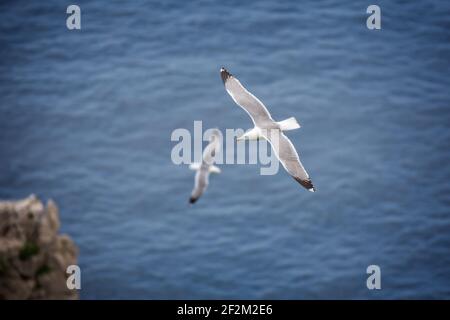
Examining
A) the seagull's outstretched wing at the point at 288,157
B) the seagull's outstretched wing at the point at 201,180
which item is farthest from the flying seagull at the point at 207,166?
the seagull's outstretched wing at the point at 288,157

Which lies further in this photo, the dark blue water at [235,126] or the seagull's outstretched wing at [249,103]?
the dark blue water at [235,126]

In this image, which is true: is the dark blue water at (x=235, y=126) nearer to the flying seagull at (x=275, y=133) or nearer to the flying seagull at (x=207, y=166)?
the flying seagull at (x=207, y=166)

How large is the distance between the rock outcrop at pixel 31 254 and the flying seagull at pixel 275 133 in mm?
6303

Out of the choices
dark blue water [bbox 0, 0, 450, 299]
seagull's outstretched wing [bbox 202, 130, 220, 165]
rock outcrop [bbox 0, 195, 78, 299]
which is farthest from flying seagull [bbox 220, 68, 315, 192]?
dark blue water [bbox 0, 0, 450, 299]

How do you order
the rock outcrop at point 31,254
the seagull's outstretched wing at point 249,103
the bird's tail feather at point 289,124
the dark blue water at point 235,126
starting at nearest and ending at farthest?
the bird's tail feather at point 289,124 < the seagull's outstretched wing at point 249,103 < the rock outcrop at point 31,254 < the dark blue water at point 235,126

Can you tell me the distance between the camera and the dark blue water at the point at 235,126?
5159cm

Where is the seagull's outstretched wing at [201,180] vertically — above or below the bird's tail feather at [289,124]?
below

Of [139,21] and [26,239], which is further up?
[139,21]

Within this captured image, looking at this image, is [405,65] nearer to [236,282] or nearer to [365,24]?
[365,24]

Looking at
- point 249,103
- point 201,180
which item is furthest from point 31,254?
point 249,103

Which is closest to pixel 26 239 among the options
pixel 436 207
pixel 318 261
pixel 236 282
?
pixel 236 282

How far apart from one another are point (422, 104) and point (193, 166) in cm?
4985

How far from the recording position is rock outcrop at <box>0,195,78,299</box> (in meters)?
24.2

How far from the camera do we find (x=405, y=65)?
73750 millimetres
